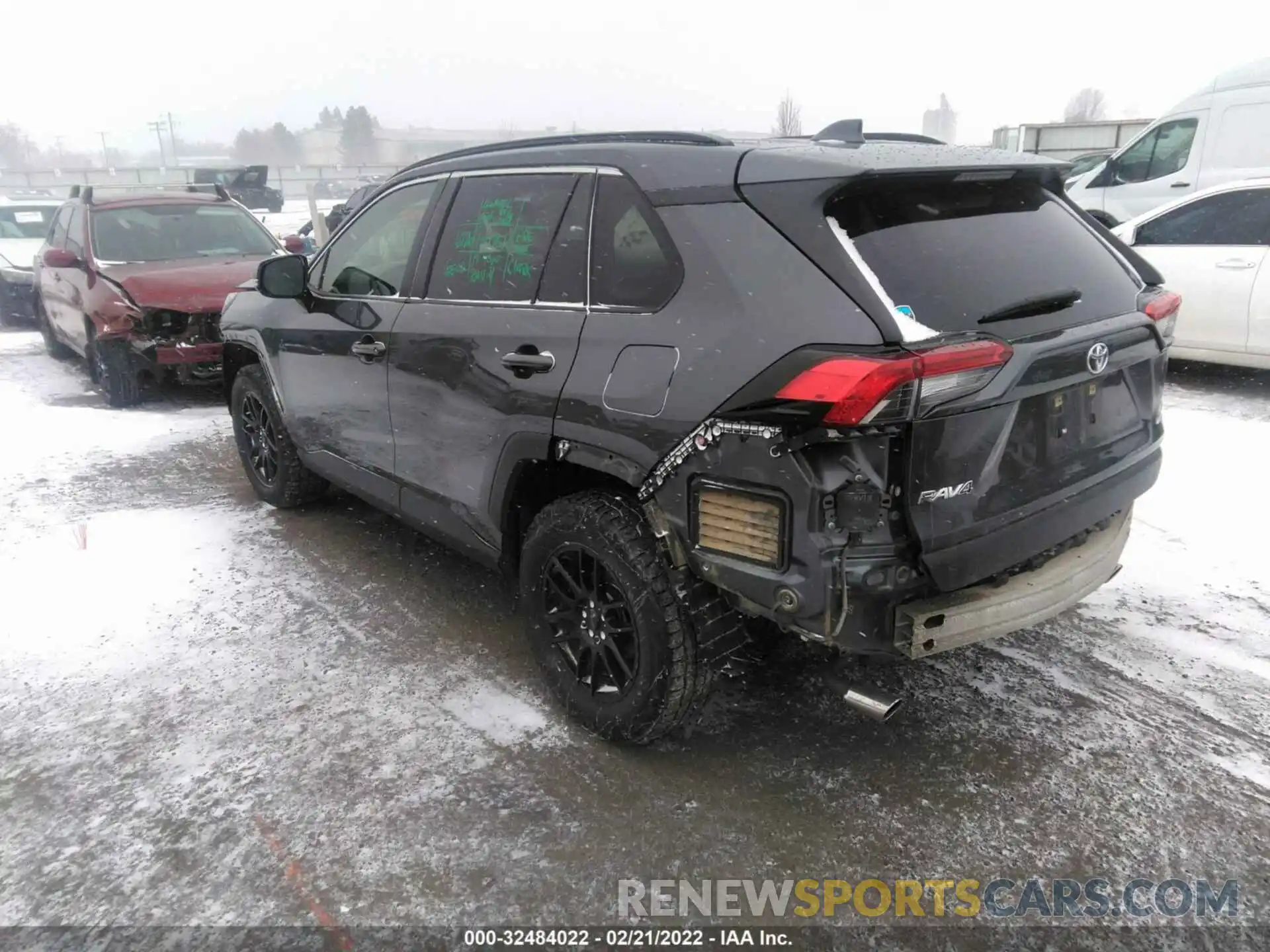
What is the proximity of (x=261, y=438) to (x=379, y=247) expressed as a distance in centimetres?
171

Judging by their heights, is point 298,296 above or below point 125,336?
above

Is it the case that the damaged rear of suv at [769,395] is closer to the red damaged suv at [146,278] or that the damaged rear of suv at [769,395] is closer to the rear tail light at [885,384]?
the rear tail light at [885,384]

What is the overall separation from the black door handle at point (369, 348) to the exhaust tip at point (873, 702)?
88.1 inches

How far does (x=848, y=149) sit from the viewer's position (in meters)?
2.58

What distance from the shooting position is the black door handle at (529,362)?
277 centimetres

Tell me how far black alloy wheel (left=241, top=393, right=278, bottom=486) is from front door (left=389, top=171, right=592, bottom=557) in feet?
5.02

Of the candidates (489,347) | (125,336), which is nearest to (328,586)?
(489,347)

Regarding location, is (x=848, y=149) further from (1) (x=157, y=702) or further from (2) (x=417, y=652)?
(1) (x=157, y=702)

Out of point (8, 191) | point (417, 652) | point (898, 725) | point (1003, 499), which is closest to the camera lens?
point (1003, 499)

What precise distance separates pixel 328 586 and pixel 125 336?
4.29 m

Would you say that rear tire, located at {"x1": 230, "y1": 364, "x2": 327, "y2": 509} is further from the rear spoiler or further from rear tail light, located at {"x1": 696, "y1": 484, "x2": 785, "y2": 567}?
the rear spoiler

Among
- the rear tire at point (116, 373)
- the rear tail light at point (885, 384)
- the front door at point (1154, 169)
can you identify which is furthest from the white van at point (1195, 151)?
the rear tire at point (116, 373)

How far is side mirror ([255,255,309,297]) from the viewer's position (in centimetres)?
403

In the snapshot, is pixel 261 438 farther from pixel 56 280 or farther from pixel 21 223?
pixel 21 223
